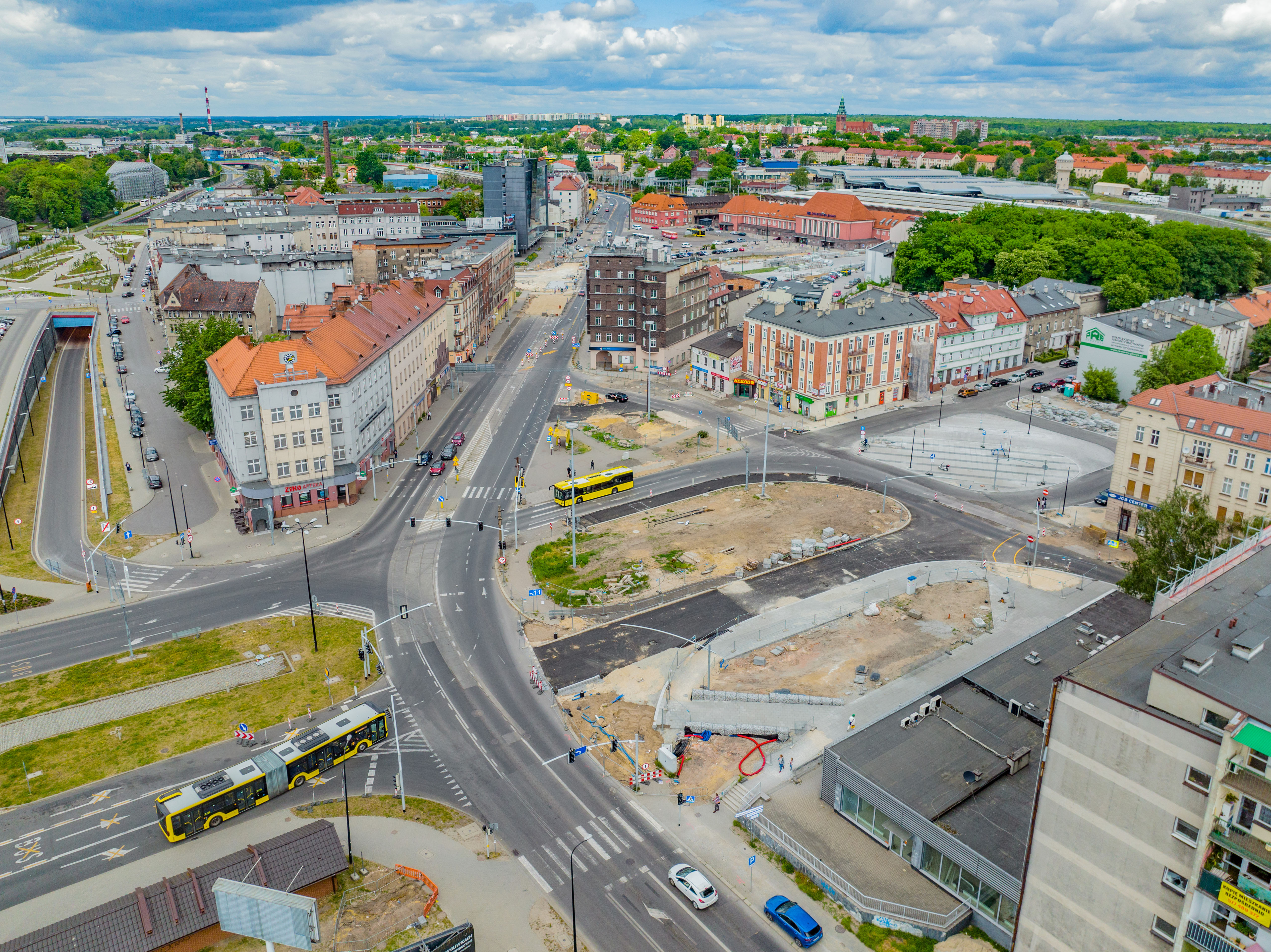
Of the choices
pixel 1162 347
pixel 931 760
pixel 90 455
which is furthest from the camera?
pixel 1162 347

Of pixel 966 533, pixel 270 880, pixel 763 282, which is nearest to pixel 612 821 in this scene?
pixel 270 880

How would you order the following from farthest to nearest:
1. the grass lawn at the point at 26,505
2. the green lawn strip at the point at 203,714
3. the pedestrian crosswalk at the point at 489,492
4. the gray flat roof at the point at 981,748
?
the pedestrian crosswalk at the point at 489,492, the grass lawn at the point at 26,505, the green lawn strip at the point at 203,714, the gray flat roof at the point at 981,748

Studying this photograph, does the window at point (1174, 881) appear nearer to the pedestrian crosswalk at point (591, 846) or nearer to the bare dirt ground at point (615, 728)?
the pedestrian crosswalk at point (591, 846)

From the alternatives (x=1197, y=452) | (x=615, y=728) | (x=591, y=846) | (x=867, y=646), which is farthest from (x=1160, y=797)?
(x=1197, y=452)

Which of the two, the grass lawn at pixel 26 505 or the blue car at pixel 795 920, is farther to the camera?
the grass lawn at pixel 26 505

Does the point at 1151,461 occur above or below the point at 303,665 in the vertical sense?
above

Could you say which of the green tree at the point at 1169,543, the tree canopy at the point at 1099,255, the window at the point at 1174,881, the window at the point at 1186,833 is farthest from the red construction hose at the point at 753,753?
the tree canopy at the point at 1099,255

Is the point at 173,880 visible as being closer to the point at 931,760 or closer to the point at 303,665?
the point at 303,665
